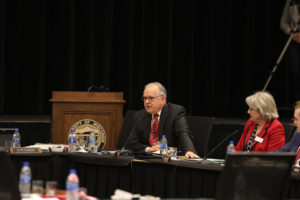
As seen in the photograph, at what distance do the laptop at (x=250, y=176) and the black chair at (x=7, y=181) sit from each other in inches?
40.7

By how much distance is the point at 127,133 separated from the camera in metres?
5.54

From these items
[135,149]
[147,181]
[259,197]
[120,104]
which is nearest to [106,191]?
[147,181]

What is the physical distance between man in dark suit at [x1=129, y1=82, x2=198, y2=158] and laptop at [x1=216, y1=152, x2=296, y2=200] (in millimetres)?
2729

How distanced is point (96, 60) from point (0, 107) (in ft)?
5.43

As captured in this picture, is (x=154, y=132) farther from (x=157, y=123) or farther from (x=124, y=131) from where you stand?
(x=124, y=131)

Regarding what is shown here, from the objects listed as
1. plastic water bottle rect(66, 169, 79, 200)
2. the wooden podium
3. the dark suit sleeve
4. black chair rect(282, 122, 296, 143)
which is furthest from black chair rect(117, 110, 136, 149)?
plastic water bottle rect(66, 169, 79, 200)

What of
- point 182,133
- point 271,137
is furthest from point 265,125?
point 182,133

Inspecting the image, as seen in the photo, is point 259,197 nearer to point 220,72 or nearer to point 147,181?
point 147,181

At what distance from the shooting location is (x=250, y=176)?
248cm

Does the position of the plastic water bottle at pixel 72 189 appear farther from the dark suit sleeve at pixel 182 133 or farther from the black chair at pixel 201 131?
the black chair at pixel 201 131

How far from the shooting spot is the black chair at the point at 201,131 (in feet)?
17.3

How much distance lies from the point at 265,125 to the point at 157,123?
1176mm

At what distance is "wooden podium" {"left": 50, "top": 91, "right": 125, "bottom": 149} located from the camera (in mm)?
5691

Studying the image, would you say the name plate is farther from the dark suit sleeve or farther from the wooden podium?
the dark suit sleeve
